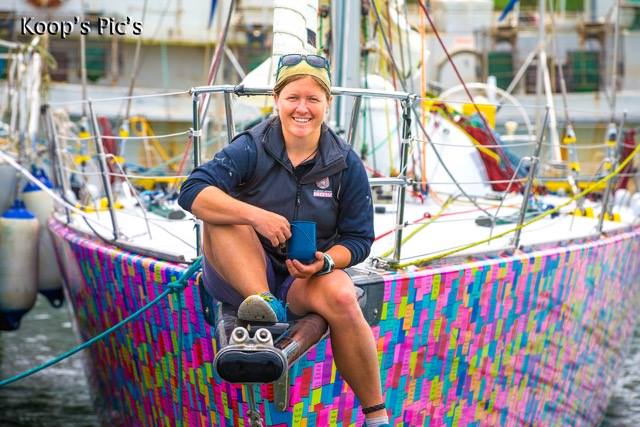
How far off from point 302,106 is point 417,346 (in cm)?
172

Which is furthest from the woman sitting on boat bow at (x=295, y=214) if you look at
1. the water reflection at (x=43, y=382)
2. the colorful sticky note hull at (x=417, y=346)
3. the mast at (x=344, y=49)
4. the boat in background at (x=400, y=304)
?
the water reflection at (x=43, y=382)

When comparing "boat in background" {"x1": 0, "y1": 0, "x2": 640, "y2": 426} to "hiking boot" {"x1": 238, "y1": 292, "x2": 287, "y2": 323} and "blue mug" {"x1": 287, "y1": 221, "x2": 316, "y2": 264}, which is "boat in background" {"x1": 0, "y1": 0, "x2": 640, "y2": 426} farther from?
"blue mug" {"x1": 287, "y1": 221, "x2": 316, "y2": 264}

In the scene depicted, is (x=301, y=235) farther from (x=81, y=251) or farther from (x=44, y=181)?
(x=44, y=181)

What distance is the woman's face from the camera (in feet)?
13.9

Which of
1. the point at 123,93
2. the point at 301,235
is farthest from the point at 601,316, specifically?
the point at 123,93

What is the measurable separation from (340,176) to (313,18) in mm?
1930

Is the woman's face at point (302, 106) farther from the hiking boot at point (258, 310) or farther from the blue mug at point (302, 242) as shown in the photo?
the hiking boot at point (258, 310)

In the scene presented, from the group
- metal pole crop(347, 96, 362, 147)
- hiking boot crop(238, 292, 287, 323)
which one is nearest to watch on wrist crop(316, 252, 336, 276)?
hiking boot crop(238, 292, 287, 323)

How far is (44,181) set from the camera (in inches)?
376

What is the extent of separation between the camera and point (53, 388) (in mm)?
9422

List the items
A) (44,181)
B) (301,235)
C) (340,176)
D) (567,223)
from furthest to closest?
1. (44,181)
2. (567,223)
3. (340,176)
4. (301,235)

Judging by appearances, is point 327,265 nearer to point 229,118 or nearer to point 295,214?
point 295,214

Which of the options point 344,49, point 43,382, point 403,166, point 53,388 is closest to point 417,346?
point 403,166

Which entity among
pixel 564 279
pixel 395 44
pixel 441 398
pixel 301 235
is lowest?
pixel 441 398
